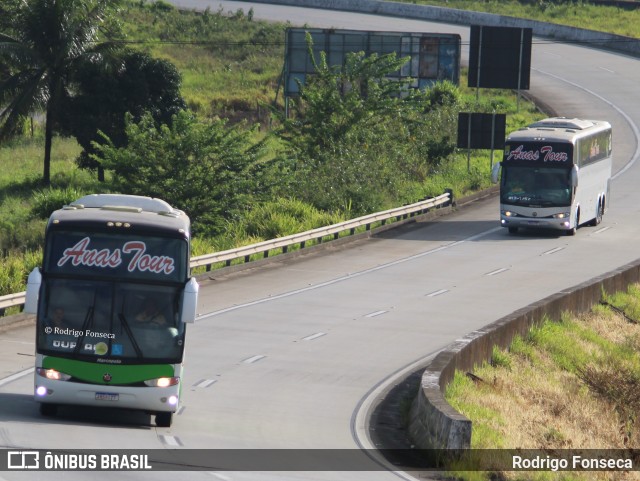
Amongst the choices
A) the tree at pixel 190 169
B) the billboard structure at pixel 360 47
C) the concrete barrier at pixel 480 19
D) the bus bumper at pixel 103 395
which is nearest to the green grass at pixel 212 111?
the tree at pixel 190 169

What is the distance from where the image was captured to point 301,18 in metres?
103

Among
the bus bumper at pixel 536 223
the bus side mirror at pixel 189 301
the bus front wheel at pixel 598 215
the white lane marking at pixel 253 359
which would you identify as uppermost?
the bus side mirror at pixel 189 301

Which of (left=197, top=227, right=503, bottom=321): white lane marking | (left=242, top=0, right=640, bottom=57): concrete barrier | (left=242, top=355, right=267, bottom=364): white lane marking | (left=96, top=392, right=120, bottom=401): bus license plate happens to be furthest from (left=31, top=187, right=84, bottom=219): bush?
(left=242, top=0, right=640, bottom=57): concrete barrier

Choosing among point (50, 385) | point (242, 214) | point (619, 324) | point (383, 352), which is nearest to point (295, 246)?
point (242, 214)

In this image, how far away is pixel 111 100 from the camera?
56406 millimetres

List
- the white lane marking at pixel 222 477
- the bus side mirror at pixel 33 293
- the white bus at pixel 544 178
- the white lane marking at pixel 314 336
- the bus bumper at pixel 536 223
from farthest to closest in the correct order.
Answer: the bus bumper at pixel 536 223 → the white bus at pixel 544 178 → the white lane marking at pixel 314 336 → the bus side mirror at pixel 33 293 → the white lane marking at pixel 222 477

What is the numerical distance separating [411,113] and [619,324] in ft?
101

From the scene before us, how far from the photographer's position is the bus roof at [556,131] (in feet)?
144

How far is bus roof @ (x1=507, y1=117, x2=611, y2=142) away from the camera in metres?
43.8

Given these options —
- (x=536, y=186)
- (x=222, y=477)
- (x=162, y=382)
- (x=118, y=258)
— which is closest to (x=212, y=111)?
(x=536, y=186)

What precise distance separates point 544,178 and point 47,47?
23.4 metres

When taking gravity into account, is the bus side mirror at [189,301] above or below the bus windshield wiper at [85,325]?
above

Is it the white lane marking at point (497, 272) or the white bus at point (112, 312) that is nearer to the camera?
the white bus at point (112, 312)

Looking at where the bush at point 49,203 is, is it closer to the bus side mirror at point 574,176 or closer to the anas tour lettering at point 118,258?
the bus side mirror at point 574,176
